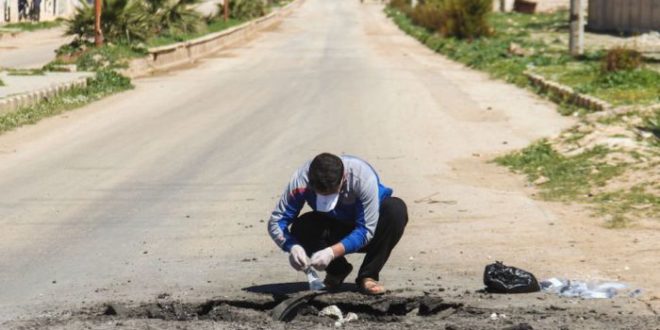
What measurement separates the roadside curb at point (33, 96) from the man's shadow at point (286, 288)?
12.3 metres

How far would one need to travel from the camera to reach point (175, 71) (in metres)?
31.8

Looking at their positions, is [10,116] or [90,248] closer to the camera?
[90,248]

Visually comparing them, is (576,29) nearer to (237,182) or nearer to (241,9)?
(237,182)

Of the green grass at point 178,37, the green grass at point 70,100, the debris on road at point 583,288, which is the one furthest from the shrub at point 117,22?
the debris on road at point 583,288

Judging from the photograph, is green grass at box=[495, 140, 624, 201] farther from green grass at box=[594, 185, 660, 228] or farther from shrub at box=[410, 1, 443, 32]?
shrub at box=[410, 1, 443, 32]

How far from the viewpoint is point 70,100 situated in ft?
75.3

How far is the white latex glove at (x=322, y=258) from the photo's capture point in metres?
7.65

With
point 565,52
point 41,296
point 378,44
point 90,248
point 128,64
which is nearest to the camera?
point 41,296

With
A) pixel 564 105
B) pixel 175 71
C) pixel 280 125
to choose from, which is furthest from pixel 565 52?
pixel 280 125

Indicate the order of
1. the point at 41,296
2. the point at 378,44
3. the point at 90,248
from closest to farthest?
the point at 41,296, the point at 90,248, the point at 378,44

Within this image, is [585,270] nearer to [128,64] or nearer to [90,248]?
[90,248]

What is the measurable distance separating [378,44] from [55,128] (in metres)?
28.6

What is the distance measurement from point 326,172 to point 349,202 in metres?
0.51

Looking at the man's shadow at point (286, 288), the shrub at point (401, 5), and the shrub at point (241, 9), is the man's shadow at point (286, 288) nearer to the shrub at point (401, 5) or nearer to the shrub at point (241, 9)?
the shrub at point (241, 9)
